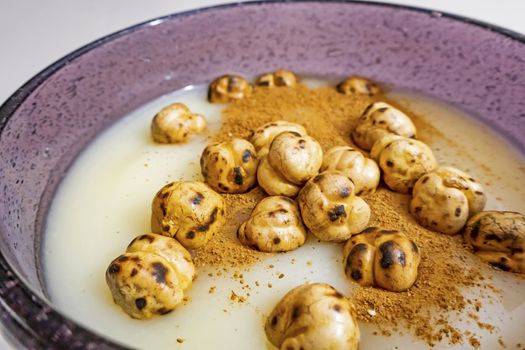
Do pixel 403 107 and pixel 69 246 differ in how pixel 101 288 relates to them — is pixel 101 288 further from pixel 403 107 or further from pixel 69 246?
pixel 403 107

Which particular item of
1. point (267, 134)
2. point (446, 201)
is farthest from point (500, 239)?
point (267, 134)

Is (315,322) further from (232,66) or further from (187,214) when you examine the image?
(232,66)

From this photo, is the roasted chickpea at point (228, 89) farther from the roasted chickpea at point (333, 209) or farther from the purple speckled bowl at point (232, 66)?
the roasted chickpea at point (333, 209)

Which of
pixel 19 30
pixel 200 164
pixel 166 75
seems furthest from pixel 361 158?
pixel 19 30

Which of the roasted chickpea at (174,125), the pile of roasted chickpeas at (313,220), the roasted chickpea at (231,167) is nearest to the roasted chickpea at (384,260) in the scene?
the pile of roasted chickpeas at (313,220)

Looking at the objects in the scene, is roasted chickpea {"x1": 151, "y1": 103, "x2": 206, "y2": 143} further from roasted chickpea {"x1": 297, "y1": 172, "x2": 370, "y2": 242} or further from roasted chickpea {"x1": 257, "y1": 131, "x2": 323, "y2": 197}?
roasted chickpea {"x1": 297, "y1": 172, "x2": 370, "y2": 242}

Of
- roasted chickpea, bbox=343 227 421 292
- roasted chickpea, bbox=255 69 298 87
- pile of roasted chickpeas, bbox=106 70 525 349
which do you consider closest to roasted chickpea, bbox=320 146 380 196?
pile of roasted chickpeas, bbox=106 70 525 349
